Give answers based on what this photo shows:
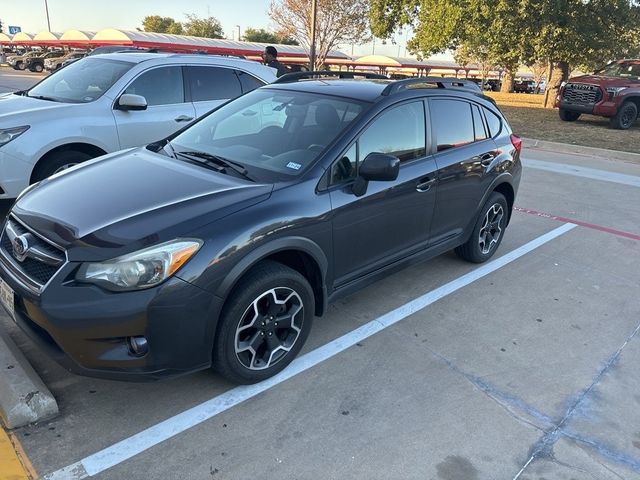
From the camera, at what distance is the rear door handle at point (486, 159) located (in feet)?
15.1

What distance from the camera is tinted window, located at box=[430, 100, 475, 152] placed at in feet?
13.7

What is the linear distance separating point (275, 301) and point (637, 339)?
2.78m

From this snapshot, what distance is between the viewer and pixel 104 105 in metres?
5.74

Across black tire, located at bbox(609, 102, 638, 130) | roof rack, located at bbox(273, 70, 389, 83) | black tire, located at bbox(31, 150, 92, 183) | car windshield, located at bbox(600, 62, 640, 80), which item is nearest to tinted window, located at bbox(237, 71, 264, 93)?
black tire, located at bbox(31, 150, 92, 183)

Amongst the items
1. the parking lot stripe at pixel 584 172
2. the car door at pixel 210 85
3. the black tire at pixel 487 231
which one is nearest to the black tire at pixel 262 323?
the black tire at pixel 487 231

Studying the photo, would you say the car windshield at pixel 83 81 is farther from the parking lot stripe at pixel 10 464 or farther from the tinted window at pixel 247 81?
the parking lot stripe at pixel 10 464

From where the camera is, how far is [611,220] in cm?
680

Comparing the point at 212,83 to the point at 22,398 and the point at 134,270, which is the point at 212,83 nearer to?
the point at 134,270

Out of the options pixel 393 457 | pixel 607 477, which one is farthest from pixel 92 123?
pixel 607 477

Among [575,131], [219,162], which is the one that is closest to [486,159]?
[219,162]

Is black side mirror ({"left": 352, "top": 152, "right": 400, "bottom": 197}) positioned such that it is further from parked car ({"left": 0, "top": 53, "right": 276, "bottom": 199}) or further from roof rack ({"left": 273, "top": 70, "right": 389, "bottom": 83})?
parked car ({"left": 0, "top": 53, "right": 276, "bottom": 199})

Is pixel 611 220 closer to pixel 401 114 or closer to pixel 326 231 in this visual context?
pixel 401 114

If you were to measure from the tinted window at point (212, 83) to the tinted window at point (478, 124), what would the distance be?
341cm

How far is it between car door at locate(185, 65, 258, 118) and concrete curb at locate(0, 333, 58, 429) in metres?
4.22
